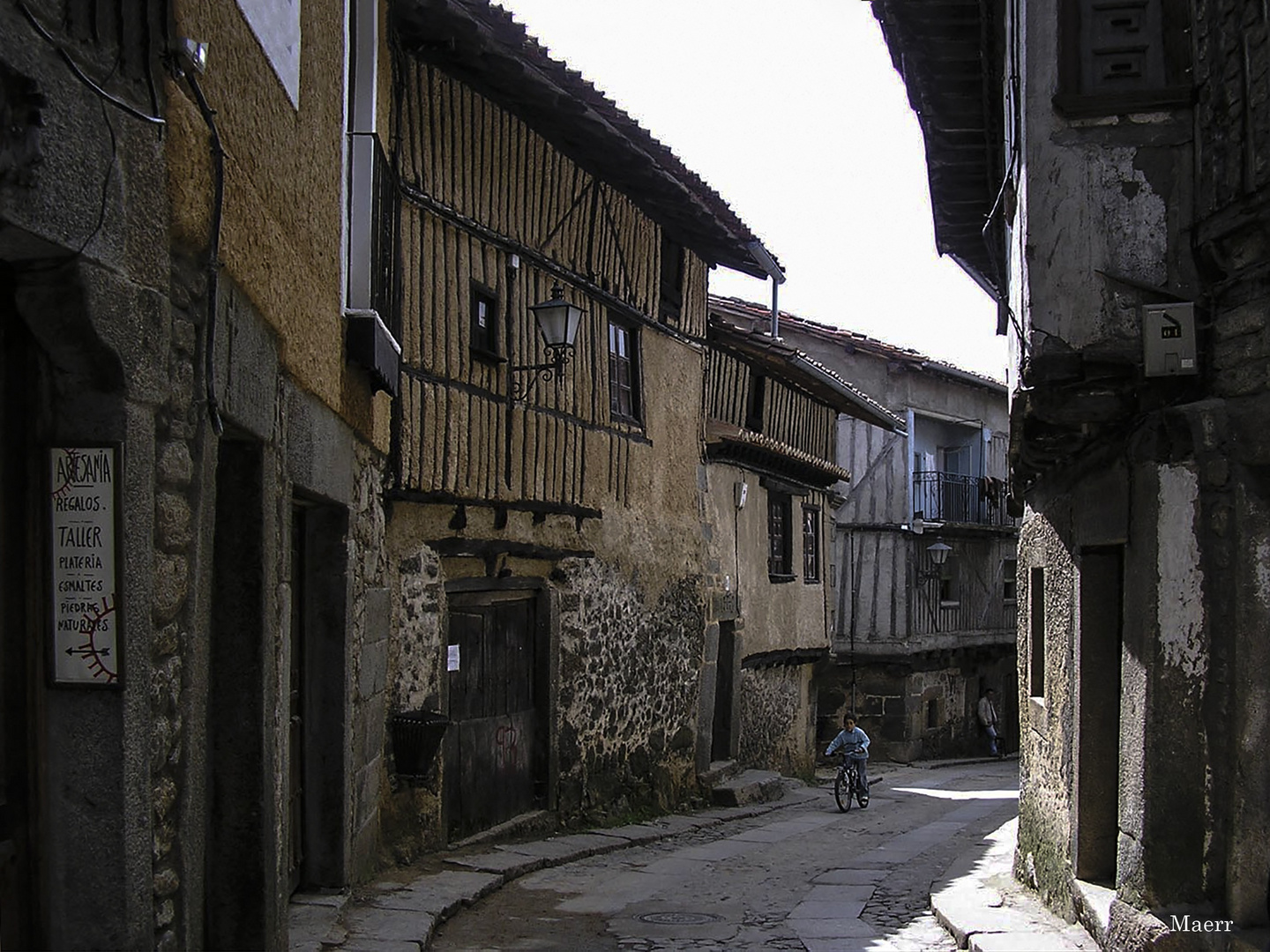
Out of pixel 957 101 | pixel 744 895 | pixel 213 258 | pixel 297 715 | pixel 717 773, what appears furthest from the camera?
pixel 717 773

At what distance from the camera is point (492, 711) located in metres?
9.70

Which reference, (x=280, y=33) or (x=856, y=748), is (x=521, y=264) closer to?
(x=280, y=33)

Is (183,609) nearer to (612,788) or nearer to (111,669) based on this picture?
(111,669)

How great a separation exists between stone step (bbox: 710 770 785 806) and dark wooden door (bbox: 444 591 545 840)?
383 cm

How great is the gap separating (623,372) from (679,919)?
5.85 m

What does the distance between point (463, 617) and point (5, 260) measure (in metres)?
6.59

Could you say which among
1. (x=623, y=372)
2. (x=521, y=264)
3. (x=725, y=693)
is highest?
(x=521, y=264)

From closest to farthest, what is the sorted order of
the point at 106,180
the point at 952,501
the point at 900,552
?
the point at 106,180 → the point at 900,552 → the point at 952,501

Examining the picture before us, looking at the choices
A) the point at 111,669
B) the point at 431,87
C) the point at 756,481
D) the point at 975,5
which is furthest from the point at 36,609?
the point at 756,481

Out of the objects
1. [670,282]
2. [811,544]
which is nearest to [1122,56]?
[670,282]

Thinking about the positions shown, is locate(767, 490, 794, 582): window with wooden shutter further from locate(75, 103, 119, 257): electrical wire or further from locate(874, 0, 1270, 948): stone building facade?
locate(75, 103, 119, 257): electrical wire

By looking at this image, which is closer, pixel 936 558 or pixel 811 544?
pixel 811 544

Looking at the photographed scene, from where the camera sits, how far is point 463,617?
931cm

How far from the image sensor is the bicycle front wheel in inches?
563
